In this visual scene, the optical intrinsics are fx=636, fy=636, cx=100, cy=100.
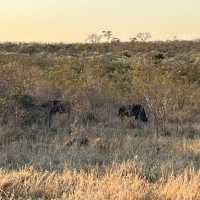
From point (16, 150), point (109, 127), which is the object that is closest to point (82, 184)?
point (16, 150)

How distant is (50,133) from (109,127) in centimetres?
256

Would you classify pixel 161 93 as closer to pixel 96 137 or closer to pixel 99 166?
pixel 96 137

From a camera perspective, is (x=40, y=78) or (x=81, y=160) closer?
(x=81, y=160)

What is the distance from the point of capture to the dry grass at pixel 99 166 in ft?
24.5

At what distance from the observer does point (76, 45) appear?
73812 millimetres

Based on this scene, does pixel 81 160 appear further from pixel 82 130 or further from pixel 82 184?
pixel 82 130

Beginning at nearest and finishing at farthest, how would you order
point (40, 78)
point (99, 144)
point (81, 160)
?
point (81, 160), point (99, 144), point (40, 78)

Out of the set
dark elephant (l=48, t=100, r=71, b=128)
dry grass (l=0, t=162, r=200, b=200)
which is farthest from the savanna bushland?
dark elephant (l=48, t=100, r=71, b=128)

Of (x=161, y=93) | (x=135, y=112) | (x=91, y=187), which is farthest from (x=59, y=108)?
(x=91, y=187)

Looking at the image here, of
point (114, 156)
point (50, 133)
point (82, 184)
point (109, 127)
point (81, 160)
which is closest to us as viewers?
point (82, 184)

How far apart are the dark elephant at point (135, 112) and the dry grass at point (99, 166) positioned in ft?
10.0

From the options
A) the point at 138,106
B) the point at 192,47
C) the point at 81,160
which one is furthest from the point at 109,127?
the point at 192,47

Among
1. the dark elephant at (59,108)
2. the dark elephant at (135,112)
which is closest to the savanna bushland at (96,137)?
the dark elephant at (59,108)

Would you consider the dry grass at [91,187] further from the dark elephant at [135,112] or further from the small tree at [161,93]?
the dark elephant at [135,112]
